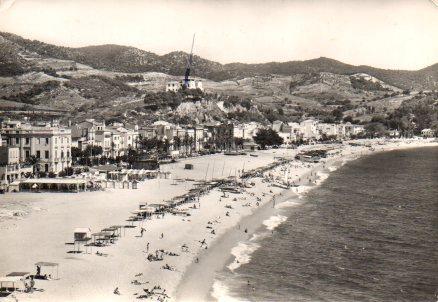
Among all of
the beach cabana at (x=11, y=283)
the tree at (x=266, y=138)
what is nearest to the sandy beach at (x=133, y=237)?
the beach cabana at (x=11, y=283)

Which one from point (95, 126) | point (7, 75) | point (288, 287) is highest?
point (7, 75)

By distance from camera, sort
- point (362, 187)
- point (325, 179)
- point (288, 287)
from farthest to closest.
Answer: point (325, 179) < point (362, 187) < point (288, 287)

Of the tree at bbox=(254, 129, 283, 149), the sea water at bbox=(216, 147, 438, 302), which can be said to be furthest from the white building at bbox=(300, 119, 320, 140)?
the sea water at bbox=(216, 147, 438, 302)

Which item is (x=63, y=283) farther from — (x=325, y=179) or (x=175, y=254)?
(x=325, y=179)

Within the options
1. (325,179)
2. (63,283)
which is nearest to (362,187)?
(325,179)

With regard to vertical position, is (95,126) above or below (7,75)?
below

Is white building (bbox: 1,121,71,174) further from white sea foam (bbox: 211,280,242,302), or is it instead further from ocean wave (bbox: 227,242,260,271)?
white sea foam (bbox: 211,280,242,302)

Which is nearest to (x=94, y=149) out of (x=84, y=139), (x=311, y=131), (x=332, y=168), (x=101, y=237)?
(x=84, y=139)

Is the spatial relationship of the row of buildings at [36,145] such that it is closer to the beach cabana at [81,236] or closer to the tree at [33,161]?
the tree at [33,161]
